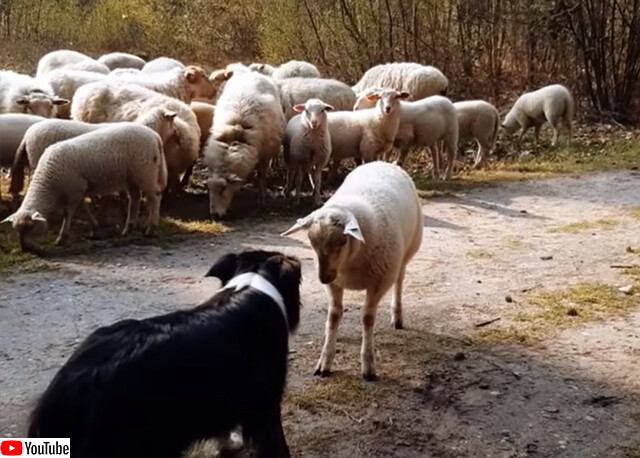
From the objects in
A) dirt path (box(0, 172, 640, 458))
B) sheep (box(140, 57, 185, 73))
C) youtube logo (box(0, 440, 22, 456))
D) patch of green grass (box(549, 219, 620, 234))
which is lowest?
dirt path (box(0, 172, 640, 458))

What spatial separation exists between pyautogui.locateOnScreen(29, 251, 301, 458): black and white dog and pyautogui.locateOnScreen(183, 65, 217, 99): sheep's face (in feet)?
26.8

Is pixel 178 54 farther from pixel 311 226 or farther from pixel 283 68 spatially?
pixel 311 226

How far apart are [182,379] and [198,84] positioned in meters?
8.92

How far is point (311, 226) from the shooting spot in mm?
4414

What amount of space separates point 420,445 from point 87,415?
1829mm

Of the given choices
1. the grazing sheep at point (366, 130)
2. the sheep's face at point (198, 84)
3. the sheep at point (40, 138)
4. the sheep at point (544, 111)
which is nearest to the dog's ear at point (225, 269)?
the sheep at point (40, 138)

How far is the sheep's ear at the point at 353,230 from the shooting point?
430 cm

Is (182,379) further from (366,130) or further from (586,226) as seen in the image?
(366,130)

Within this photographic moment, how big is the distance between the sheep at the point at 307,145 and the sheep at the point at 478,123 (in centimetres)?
361

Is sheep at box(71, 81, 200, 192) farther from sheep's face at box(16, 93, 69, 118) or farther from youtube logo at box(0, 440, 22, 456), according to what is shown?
youtube logo at box(0, 440, 22, 456)

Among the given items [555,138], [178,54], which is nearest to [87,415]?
[555,138]

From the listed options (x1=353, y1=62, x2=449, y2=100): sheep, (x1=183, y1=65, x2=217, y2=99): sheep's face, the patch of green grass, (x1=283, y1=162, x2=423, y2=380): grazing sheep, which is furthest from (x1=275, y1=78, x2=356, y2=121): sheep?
(x1=283, y1=162, x2=423, y2=380): grazing sheep

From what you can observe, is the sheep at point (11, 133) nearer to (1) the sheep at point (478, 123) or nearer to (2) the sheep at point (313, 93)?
(2) the sheep at point (313, 93)

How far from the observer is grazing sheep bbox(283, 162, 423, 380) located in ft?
14.3
